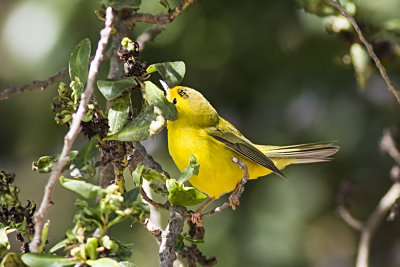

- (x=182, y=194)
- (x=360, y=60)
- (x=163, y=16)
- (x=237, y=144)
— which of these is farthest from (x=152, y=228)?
(x=360, y=60)

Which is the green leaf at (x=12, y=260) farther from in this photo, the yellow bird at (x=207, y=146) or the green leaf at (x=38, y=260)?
the yellow bird at (x=207, y=146)

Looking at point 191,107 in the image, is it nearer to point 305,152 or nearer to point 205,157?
point 205,157

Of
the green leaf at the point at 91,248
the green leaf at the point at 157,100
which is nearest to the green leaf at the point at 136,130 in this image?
the green leaf at the point at 157,100

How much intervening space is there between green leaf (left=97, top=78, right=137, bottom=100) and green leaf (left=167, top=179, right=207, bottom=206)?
0.26 m

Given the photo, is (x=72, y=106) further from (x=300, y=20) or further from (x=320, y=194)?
(x=320, y=194)

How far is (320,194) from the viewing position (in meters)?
4.14

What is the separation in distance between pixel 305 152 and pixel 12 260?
83.6 inches

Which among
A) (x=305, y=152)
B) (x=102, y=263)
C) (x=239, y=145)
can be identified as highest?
(x=102, y=263)

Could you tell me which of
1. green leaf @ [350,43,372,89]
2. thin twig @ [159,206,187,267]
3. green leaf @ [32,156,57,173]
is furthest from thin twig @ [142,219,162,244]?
green leaf @ [350,43,372,89]

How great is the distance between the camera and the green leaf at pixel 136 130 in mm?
1545

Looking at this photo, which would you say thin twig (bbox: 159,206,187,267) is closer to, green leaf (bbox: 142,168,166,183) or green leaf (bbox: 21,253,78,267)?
green leaf (bbox: 142,168,166,183)

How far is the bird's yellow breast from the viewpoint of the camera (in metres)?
2.68

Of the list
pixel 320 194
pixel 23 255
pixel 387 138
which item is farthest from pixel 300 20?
pixel 23 255

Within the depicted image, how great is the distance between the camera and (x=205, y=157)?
108 inches
